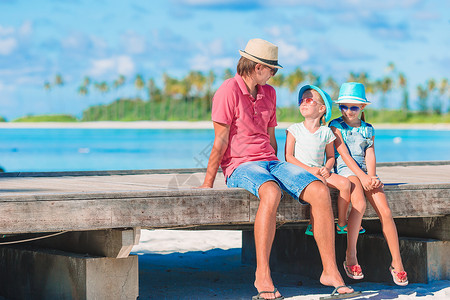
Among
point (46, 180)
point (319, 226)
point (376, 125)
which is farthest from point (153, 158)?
point (376, 125)

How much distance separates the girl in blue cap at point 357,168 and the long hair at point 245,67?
88 centimetres

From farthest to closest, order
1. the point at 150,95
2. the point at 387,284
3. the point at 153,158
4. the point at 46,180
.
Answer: the point at 150,95
the point at 153,158
the point at 46,180
the point at 387,284

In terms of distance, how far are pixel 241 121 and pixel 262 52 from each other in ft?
1.89

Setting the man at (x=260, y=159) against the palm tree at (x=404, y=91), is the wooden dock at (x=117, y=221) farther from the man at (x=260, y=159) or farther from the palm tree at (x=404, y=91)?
the palm tree at (x=404, y=91)

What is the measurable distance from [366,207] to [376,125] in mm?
114712

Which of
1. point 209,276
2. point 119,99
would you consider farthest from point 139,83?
point 209,276

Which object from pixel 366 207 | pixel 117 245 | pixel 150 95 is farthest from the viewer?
pixel 150 95

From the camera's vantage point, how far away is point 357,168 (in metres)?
5.70

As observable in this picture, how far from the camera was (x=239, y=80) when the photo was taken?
18.4ft

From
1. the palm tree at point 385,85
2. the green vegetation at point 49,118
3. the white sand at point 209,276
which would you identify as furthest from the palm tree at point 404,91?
the white sand at point 209,276

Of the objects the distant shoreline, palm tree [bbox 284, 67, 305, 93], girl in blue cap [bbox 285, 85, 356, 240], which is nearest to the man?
girl in blue cap [bbox 285, 85, 356, 240]

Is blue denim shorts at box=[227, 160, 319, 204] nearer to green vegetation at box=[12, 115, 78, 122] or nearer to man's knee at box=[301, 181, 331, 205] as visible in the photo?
man's knee at box=[301, 181, 331, 205]

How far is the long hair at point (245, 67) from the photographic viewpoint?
18.3 ft

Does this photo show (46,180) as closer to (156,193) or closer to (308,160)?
(156,193)
